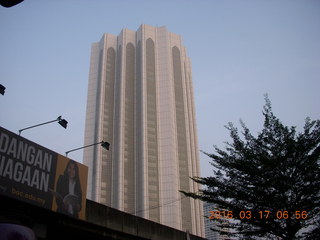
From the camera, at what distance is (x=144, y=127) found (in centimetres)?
9338

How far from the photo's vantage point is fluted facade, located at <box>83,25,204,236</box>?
86.4 meters

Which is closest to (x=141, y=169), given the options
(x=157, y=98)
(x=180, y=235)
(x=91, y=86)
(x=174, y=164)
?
(x=174, y=164)

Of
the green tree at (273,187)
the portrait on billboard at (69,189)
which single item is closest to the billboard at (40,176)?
the portrait on billboard at (69,189)

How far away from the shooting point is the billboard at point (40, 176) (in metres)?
11.4

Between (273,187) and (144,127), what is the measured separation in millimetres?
76607

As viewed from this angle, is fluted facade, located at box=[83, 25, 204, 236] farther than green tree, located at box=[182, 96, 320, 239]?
Yes

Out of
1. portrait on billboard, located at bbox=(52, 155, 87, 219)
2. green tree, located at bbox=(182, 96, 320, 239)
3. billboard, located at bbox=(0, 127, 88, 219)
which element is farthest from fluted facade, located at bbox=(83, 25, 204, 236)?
billboard, located at bbox=(0, 127, 88, 219)

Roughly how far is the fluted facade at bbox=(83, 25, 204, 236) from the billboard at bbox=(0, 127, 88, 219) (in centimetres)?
7096

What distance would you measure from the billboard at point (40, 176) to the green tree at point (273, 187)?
7.90 metres
